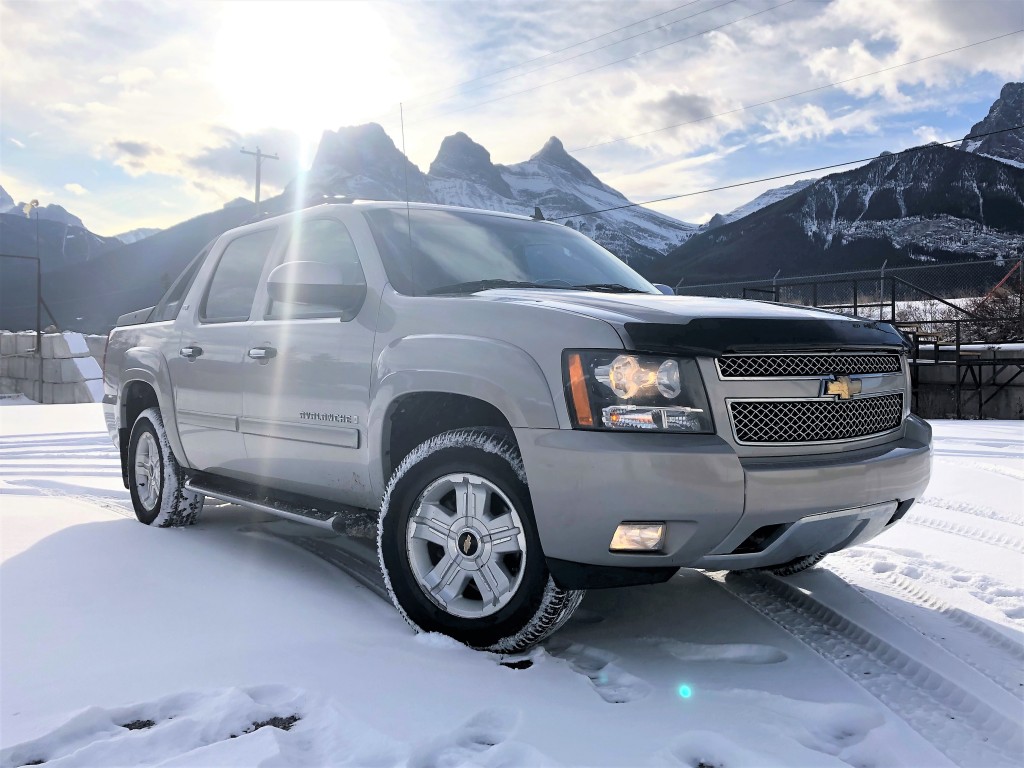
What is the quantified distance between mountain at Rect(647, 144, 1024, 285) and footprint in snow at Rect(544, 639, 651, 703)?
9187 cm

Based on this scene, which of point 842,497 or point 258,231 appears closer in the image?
point 842,497

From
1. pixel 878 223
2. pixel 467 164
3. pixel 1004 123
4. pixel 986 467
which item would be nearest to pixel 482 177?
pixel 467 164

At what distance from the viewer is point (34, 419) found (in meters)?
14.7

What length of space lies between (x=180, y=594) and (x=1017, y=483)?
19.6 feet

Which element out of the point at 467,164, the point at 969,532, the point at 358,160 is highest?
the point at 467,164

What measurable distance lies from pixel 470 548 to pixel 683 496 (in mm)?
808

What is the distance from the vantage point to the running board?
3518mm

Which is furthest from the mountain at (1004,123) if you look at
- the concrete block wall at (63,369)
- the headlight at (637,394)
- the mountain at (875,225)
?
the headlight at (637,394)

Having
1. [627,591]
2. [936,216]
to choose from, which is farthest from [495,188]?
[627,591]

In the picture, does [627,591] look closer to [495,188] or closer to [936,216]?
[936,216]

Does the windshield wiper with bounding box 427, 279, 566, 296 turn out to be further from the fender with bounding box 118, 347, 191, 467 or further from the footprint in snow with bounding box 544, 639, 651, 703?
the fender with bounding box 118, 347, 191, 467

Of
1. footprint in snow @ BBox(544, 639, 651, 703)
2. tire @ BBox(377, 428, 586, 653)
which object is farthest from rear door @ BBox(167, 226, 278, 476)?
footprint in snow @ BBox(544, 639, 651, 703)

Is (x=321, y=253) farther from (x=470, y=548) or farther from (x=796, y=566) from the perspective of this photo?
(x=796, y=566)

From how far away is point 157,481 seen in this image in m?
5.05
